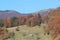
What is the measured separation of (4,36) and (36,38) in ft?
15.7

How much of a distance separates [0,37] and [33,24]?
17.4 metres

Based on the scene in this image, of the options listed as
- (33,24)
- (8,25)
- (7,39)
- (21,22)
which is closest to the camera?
(7,39)

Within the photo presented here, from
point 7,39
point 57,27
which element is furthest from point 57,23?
point 7,39

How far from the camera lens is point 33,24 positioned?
48.0 metres

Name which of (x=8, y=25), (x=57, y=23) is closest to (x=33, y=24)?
(x=8, y=25)

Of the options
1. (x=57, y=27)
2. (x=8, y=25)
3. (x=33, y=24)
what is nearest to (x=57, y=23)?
(x=57, y=27)

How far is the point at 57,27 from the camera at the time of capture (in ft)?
94.5

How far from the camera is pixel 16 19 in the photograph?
61344 mm

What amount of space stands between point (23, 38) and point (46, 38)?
2.97 meters

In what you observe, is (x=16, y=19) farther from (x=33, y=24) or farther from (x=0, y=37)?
(x=0, y=37)

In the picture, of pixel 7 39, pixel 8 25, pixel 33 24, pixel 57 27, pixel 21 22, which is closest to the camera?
pixel 57 27

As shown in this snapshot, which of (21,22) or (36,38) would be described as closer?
(36,38)

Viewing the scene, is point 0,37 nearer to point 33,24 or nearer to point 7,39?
point 7,39

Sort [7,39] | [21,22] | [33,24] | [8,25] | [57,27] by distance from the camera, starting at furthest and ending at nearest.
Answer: [21,22] < [8,25] < [33,24] < [7,39] < [57,27]
